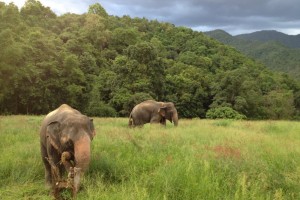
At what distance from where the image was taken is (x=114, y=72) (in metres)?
58.2

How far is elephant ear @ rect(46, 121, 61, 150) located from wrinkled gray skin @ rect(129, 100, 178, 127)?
38.9 feet

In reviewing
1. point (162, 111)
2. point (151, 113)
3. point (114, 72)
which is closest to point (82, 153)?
point (162, 111)

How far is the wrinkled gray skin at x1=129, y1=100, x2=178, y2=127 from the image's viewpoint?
18359 millimetres

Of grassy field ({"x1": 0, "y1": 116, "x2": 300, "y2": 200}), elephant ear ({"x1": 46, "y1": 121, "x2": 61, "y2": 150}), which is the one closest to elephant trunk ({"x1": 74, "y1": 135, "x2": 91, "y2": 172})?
grassy field ({"x1": 0, "y1": 116, "x2": 300, "y2": 200})

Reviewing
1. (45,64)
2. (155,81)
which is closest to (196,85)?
(155,81)

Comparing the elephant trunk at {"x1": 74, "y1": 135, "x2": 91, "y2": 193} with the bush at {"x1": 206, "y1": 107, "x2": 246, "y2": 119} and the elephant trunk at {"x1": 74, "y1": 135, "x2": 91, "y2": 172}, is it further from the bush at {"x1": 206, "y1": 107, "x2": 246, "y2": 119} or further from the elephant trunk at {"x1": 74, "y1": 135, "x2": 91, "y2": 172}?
the bush at {"x1": 206, "y1": 107, "x2": 246, "y2": 119}

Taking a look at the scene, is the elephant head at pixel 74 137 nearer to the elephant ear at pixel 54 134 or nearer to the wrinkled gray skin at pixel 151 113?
the elephant ear at pixel 54 134

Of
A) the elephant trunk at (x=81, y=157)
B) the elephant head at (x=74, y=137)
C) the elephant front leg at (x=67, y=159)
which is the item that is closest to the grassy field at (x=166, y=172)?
the elephant trunk at (x=81, y=157)

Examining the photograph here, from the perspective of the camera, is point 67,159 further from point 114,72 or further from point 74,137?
point 114,72

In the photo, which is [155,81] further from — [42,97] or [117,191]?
[117,191]

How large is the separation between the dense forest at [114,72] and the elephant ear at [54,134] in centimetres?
2698

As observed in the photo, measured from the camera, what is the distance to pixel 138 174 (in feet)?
24.4

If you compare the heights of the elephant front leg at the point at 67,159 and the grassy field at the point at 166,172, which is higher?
the elephant front leg at the point at 67,159

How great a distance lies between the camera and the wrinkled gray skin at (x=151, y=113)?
60.2 feet
